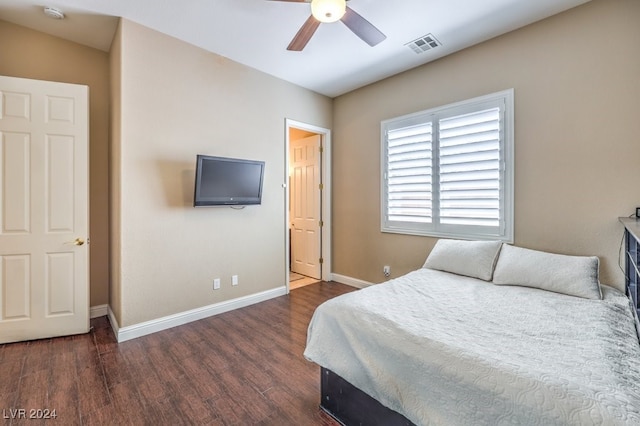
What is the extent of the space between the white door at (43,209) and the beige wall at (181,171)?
33cm

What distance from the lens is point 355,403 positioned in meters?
1.62

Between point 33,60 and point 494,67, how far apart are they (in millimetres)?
4730

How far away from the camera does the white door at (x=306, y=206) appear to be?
15.7 feet

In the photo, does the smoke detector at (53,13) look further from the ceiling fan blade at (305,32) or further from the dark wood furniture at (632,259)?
the dark wood furniture at (632,259)

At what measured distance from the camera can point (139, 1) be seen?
245cm

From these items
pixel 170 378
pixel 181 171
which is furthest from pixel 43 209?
pixel 170 378

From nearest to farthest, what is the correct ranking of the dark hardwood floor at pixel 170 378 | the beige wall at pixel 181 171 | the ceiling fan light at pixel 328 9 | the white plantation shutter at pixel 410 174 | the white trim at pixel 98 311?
the dark hardwood floor at pixel 170 378
the ceiling fan light at pixel 328 9
the beige wall at pixel 181 171
the white trim at pixel 98 311
the white plantation shutter at pixel 410 174

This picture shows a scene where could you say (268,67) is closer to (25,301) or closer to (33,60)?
(33,60)

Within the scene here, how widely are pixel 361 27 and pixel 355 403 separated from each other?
266cm

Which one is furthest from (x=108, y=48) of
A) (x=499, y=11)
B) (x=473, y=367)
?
(x=473, y=367)

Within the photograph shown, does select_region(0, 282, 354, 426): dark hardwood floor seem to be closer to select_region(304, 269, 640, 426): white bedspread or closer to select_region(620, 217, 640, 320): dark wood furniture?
select_region(304, 269, 640, 426): white bedspread

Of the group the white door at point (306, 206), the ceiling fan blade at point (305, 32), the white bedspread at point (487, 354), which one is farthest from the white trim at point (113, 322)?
the ceiling fan blade at point (305, 32)

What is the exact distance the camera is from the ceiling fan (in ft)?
6.51

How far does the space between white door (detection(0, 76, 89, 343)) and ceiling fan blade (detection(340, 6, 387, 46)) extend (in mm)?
2606
